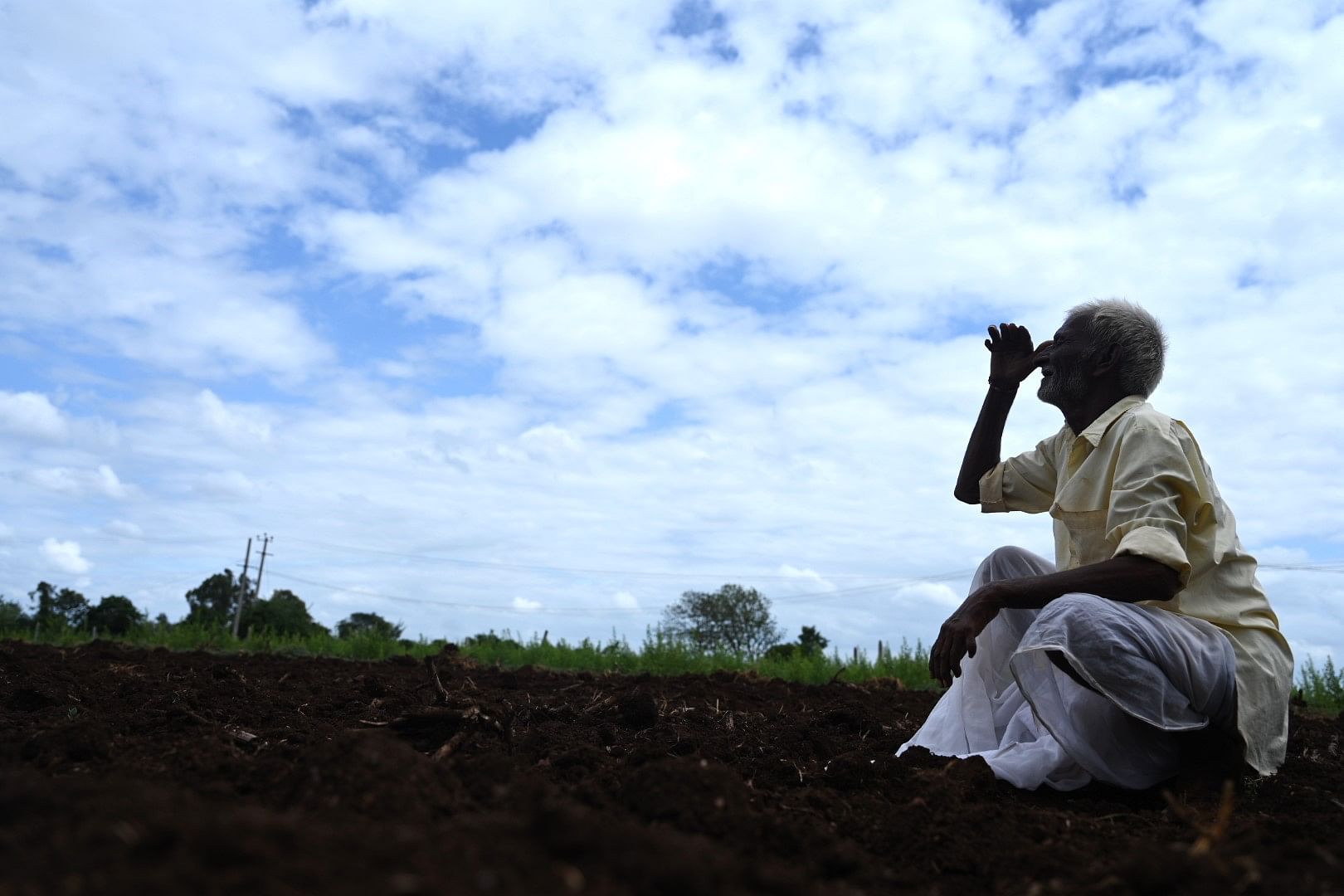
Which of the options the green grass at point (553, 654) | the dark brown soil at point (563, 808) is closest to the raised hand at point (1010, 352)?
the dark brown soil at point (563, 808)

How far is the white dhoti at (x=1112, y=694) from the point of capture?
10.1 feet

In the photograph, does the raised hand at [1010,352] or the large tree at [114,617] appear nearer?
the raised hand at [1010,352]

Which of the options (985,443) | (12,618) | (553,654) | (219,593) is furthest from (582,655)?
(219,593)

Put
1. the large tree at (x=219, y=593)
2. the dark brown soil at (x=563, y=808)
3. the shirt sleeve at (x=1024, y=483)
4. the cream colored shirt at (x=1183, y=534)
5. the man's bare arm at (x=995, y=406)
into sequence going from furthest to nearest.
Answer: the large tree at (x=219, y=593) → the man's bare arm at (x=995, y=406) → the shirt sleeve at (x=1024, y=483) → the cream colored shirt at (x=1183, y=534) → the dark brown soil at (x=563, y=808)

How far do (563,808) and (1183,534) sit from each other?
7.88 feet

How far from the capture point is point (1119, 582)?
124 inches

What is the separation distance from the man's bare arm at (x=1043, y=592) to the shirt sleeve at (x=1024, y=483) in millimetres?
932

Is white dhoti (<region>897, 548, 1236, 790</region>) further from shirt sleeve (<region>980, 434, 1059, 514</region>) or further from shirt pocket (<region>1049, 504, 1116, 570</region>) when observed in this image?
shirt sleeve (<region>980, 434, 1059, 514</region>)

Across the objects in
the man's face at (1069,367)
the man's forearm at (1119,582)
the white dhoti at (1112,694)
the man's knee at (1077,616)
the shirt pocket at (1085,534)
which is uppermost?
the man's face at (1069,367)

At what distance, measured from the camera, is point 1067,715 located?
328 cm

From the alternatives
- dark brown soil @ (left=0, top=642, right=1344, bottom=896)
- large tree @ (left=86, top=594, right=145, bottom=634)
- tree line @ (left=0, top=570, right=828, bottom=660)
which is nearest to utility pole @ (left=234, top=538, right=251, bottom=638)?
tree line @ (left=0, top=570, right=828, bottom=660)

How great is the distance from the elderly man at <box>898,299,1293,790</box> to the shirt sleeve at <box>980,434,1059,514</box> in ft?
1.10

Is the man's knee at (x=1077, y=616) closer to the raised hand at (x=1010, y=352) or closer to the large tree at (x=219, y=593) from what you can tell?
the raised hand at (x=1010, y=352)

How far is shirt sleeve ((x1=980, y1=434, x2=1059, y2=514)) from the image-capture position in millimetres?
4230
